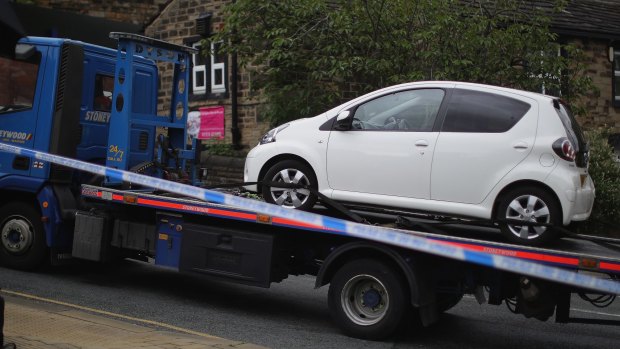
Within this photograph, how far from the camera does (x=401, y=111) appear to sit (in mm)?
6977

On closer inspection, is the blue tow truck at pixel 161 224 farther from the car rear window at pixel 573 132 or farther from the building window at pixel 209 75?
the building window at pixel 209 75

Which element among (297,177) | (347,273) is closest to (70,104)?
(297,177)

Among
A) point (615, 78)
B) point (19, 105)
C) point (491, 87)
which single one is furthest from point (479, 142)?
point (615, 78)

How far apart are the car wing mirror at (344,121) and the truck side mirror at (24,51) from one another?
3637mm

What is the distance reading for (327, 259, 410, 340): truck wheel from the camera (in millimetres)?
6512

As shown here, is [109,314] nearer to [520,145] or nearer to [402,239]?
[402,239]

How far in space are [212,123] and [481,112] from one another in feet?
38.7

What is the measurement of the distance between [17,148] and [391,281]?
479 centimetres

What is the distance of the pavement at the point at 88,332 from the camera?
5.69m

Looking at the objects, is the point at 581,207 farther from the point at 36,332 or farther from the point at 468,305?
the point at 36,332

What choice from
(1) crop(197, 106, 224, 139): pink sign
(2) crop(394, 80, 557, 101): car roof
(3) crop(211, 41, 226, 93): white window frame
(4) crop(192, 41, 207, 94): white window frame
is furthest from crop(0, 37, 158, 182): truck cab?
(4) crop(192, 41, 207, 94): white window frame

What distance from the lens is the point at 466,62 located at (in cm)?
1136

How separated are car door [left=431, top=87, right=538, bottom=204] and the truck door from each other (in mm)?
4951

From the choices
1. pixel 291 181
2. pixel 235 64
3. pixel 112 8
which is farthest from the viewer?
pixel 112 8
